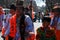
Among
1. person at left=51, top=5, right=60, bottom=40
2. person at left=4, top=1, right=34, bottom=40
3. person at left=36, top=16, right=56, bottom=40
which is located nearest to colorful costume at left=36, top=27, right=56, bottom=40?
person at left=36, top=16, right=56, bottom=40

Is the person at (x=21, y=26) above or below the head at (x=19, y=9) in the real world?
below

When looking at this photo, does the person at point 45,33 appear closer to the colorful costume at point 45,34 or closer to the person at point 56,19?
the colorful costume at point 45,34

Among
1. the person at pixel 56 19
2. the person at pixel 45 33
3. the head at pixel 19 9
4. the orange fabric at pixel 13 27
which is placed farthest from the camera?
the person at pixel 56 19

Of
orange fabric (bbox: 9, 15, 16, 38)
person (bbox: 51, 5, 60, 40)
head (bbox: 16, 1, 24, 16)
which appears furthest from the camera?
person (bbox: 51, 5, 60, 40)

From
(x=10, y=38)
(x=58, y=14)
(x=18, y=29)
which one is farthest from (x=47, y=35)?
(x=58, y=14)

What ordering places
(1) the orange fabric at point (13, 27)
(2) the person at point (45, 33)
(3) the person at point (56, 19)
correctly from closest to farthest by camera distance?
(2) the person at point (45, 33), (1) the orange fabric at point (13, 27), (3) the person at point (56, 19)

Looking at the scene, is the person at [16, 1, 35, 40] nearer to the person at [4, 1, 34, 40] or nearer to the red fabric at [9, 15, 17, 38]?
the person at [4, 1, 34, 40]

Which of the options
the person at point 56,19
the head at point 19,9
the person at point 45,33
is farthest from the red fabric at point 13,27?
the person at point 56,19

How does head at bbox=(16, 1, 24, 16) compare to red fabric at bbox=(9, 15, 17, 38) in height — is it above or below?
above

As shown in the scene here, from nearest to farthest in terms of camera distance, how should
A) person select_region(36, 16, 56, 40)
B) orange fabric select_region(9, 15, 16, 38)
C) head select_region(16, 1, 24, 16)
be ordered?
head select_region(16, 1, 24, 16) → person select_region(36, 16, 56, 40) → orange fabric select_region(9, 15, 16, 38)

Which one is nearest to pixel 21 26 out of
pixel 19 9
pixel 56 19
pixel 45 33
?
pixel 19 9

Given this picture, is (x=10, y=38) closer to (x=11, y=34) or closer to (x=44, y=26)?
(x=11, y=34)

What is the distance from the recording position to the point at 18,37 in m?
6.91

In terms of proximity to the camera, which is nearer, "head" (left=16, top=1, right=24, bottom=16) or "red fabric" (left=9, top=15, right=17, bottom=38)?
"head" (left=16, top=1, right=24, bottom=16)
